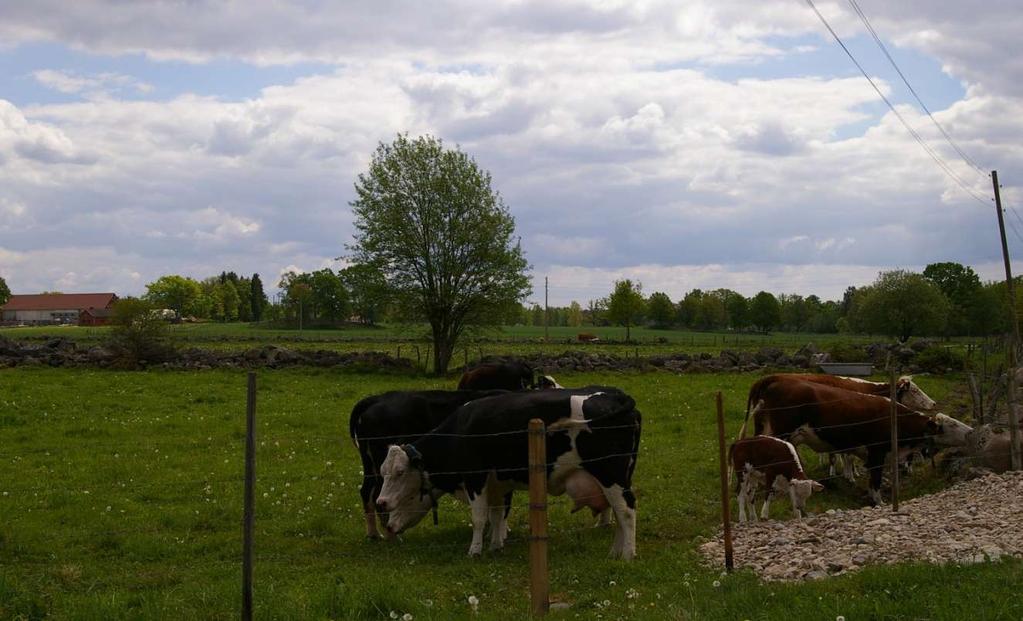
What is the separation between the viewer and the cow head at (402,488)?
11.5 meters

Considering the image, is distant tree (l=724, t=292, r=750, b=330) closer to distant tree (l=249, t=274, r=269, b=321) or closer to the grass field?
distant tree (l=249, t=274, r=269, b=321)

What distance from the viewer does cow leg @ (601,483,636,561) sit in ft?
34.7

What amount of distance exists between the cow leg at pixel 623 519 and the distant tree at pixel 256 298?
171751 millimetres

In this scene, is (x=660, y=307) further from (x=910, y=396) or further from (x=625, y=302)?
(x=910, y=396)

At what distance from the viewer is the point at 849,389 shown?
17.4 metres

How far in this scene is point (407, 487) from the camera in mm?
11672

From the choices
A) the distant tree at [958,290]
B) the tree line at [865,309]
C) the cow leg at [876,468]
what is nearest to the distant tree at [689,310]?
the tree line at [865,309]

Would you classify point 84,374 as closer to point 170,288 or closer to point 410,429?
point 410,429

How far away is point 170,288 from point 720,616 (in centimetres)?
15637

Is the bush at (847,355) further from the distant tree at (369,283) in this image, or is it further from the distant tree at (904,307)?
the distant tree at (904,307)

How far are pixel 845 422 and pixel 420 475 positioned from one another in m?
7.74

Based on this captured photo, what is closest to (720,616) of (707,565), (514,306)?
(707,565)

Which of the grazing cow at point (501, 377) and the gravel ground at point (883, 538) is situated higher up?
the grazing cow at point (501, 377)

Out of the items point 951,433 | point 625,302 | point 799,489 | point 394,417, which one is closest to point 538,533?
point 394,417
